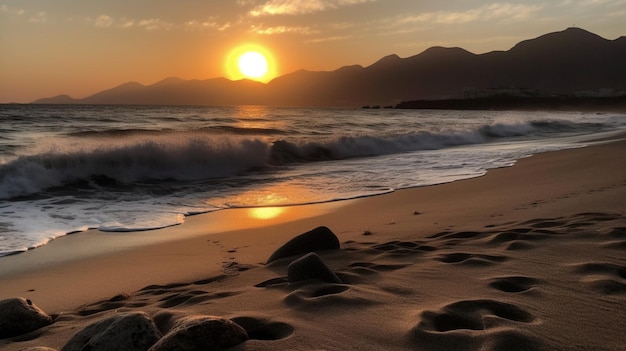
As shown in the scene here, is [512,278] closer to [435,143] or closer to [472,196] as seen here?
[472,196]

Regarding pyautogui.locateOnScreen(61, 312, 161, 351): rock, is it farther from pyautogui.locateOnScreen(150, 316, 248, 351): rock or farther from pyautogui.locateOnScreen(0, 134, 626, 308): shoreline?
pyautogui.locateOnScreen(0, 134, 626, 308): shoreline

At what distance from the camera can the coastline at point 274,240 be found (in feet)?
9.48

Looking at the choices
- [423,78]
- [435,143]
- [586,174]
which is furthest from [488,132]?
[423,78]

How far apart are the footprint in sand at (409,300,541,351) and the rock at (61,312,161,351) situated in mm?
1194

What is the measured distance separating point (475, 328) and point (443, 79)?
182974mm

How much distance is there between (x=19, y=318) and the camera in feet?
8.98

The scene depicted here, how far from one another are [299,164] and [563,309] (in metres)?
11.7

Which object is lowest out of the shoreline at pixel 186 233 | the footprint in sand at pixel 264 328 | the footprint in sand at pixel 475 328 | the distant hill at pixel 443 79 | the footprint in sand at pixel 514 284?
the shoreline at pixel 186 233

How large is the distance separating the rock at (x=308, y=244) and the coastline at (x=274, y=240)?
0.70 feet

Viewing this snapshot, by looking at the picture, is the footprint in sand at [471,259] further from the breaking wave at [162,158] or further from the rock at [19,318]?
the breaking wave at [162,158]

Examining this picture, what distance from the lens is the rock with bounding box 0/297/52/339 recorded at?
2.69m

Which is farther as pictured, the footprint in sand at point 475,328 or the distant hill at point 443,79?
the distant hill at point 443,79

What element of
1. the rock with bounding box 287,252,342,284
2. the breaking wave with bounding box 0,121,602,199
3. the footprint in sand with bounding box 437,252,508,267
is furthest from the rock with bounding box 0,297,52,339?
the breaking wave with bounding box 0,121,602,199

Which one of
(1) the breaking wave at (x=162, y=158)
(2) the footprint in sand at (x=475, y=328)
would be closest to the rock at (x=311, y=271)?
(2) the footprint in sand at (x=475, y=328)
